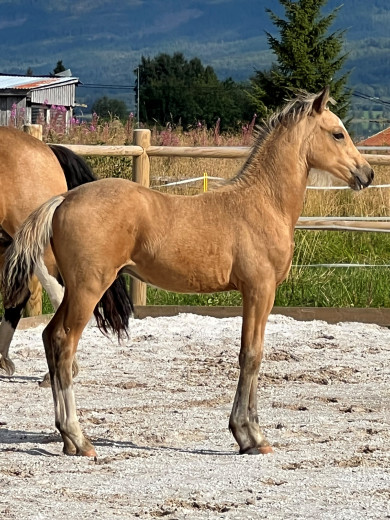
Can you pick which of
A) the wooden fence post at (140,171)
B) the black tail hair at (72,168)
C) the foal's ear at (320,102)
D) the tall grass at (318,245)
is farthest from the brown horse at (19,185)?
the tall grass at (318,245)

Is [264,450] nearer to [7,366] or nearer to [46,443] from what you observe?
[46,443]

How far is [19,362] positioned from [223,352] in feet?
4.56

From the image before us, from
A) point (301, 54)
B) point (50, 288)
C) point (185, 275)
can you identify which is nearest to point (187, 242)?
point (185, 275)

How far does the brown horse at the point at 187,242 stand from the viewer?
4.78 m

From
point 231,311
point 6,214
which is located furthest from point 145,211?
point 231,311

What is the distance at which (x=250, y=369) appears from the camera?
500cm

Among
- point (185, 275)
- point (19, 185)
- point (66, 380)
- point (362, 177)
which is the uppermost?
point (362, 177)

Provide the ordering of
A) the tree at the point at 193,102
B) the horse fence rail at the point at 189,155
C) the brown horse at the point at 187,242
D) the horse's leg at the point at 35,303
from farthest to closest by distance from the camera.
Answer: the tree at the point at 193,102 → the horse fence rail at the point at 189,155 → the horse's leg at the point at 35,303 → the brown horse at the point at 187,242

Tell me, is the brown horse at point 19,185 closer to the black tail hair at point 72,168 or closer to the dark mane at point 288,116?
the black tail hair at point 72,168

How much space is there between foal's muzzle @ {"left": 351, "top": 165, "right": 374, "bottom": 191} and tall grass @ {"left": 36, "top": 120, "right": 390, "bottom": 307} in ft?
12.9

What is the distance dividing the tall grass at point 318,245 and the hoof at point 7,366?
2.50 metres

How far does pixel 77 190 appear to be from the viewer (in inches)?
193

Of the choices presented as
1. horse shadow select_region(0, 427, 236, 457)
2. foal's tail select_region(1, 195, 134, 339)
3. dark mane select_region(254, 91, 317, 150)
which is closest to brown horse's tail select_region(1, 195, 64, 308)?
foal's tail select_region(1, 195, 134, 339)

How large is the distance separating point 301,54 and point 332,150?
31.3m
